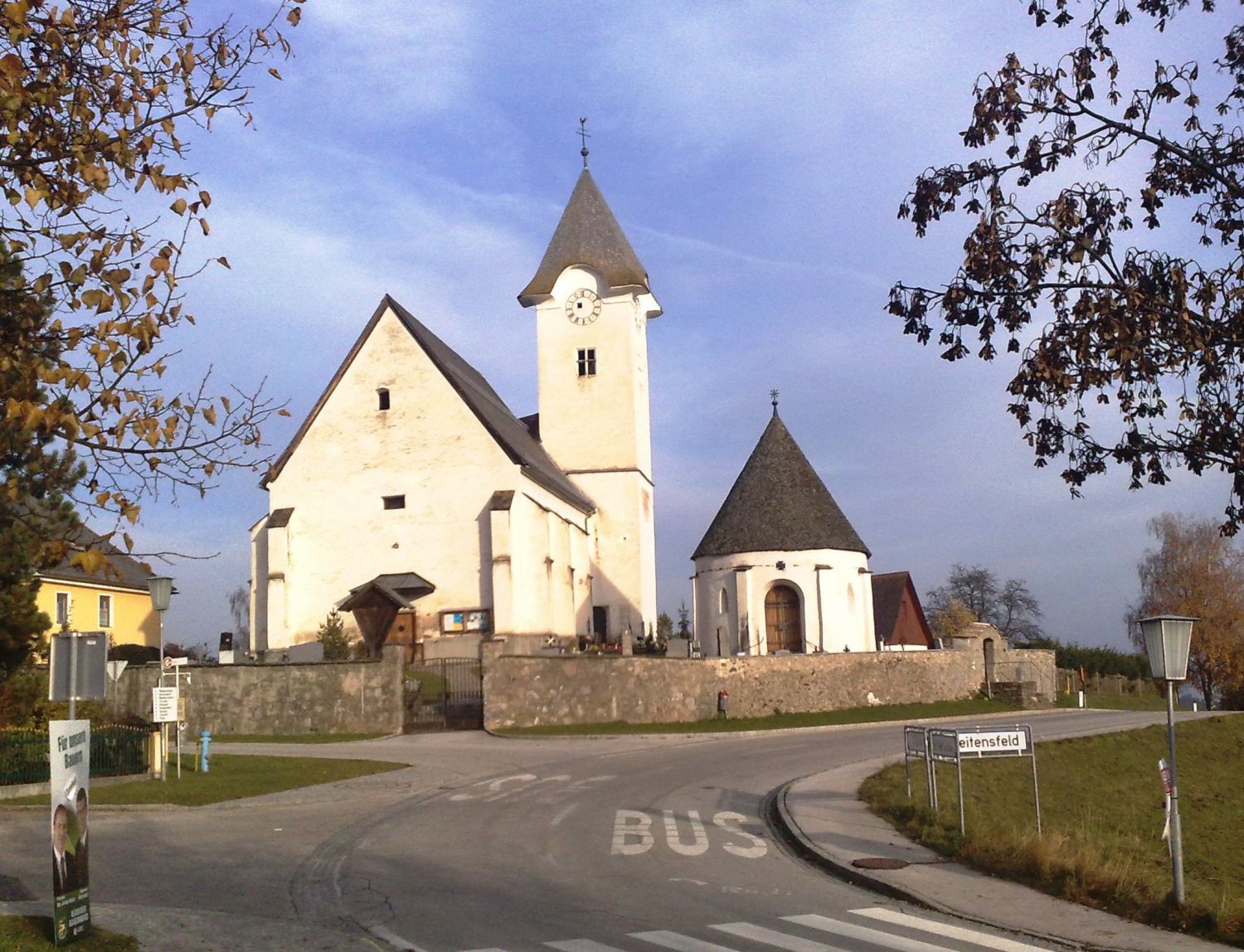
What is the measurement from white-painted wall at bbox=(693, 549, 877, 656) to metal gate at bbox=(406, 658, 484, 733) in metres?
14.3

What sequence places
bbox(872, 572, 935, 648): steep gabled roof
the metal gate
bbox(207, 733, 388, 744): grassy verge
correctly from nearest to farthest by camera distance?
bbox(207, 733, 388, 744): grassy verge, the metal gate, bbox(872, 572, 935, 648): steep gabled roof

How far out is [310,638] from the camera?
42.9 metres

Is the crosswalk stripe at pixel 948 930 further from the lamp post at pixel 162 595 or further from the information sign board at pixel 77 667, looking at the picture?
the lamp post at pixel 162 595

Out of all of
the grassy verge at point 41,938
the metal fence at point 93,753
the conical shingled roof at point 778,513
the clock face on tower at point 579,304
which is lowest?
the grassy verge at point 41,938

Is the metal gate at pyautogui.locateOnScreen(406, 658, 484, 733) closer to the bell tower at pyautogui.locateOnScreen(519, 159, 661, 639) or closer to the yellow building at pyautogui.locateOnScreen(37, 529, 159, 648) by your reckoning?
the yellow building at pyautogui.locateOnScreen(37, 529, 159, 648)

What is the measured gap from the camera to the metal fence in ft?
63.8

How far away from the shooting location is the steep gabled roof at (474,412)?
43.7 m

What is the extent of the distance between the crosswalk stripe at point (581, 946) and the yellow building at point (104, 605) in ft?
125

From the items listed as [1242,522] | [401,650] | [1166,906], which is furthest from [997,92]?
[401,650]

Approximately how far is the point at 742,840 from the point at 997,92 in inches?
366

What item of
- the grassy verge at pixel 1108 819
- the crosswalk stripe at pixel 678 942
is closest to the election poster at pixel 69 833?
the crosswalk stripe at pixel 678 942

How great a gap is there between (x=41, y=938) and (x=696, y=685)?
984 inches

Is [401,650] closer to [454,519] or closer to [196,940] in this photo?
[454,519]

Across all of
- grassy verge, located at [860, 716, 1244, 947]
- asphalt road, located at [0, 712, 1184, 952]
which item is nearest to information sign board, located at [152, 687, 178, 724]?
asphalt road, located at [0, 712, 1184, 952]
